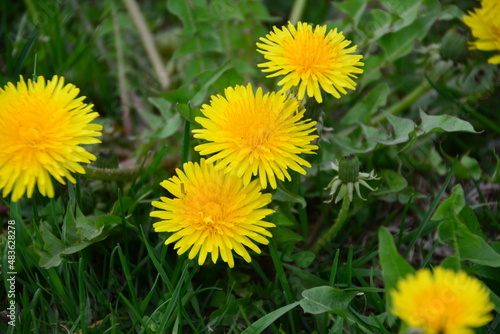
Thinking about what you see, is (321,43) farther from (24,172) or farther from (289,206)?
(24,172)

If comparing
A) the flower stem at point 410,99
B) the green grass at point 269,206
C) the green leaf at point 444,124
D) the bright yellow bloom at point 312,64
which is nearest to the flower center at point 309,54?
the bright yellow bloom at point 312,64

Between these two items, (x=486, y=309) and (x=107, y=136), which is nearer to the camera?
(x=486, y=309)

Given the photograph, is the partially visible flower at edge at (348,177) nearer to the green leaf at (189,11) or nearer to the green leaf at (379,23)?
the green leaf at (379,23)

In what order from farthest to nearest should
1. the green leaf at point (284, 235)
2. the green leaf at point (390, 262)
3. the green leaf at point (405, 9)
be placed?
the green leaf at point (405, 9), the green leaf at point (284, 235), the green leaf at point (390, 262)

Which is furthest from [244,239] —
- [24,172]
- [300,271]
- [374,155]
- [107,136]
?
[107,136]

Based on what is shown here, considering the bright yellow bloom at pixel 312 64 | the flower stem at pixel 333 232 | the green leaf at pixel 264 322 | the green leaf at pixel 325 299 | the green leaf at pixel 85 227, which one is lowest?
the green leaf at pixel 264 322

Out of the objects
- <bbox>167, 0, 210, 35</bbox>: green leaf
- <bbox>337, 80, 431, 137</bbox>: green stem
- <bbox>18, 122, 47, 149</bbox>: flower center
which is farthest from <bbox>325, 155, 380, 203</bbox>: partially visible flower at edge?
<bbox>167, 0, 210, 35</bbox>: green leaf

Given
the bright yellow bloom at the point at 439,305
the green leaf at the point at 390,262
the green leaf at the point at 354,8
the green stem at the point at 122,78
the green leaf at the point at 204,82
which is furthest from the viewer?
the green stem at the point at 122,78
